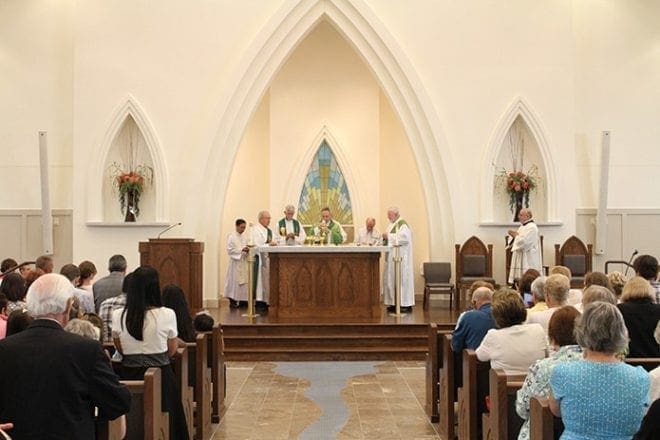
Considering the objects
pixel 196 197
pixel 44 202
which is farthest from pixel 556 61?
pixel 44 202

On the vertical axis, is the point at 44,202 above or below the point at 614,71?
below

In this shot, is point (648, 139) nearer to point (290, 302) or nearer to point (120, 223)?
point (290, 302)

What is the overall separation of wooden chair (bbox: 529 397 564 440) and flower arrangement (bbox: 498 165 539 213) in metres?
9.43

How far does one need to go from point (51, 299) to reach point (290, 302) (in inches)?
301

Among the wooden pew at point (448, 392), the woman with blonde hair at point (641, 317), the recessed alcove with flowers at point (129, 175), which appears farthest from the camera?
the recessed alcove with flowers at point (129, 175)

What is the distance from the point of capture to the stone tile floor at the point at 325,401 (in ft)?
21.1

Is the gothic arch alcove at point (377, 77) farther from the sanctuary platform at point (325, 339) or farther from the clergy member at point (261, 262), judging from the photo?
the sanctuary platform at point (325, 339)

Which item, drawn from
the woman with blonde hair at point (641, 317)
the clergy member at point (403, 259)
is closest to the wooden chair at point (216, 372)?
the woman with blonde hair at point (641, 317)

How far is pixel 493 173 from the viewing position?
41.9 feet

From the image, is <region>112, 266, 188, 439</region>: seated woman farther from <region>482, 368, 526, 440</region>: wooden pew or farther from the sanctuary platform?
the sanctuary platform

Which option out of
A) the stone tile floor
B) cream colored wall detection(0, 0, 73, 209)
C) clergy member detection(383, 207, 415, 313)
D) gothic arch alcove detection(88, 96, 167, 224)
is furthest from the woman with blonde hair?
cream colored wall detection(0, 0, 73, 209)

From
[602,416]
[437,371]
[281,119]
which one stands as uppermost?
[281,119]

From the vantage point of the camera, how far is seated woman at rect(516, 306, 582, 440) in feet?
11.7

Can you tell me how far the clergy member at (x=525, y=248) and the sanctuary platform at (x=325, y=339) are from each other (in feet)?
5.95
